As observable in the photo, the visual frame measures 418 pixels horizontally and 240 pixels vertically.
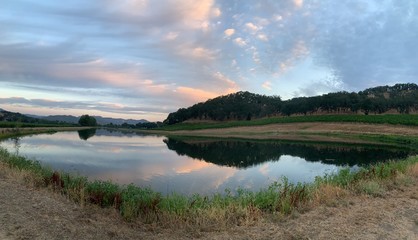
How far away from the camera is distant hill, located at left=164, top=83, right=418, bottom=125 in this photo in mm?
100562

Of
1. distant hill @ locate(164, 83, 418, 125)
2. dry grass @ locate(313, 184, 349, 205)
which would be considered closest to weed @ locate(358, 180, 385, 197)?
dry grass @ locate(313, 184, 349, 205)

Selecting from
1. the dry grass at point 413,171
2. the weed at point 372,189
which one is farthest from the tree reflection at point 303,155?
the weed at point 372,189

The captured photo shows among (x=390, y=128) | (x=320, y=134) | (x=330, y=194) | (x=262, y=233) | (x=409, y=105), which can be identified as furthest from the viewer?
(x=409, y=105)

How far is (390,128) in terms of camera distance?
6316cm

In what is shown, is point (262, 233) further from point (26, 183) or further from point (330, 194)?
point (26, 183)

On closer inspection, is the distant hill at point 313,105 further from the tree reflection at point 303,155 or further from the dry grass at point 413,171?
the dry grass at point 413,171

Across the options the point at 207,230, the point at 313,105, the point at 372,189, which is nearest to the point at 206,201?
the point at 207,230

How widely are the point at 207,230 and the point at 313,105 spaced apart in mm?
115004

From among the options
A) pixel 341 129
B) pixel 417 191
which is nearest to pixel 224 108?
pixel 341 129

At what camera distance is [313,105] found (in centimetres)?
11669

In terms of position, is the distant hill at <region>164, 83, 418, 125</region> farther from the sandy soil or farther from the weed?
the sandy soil

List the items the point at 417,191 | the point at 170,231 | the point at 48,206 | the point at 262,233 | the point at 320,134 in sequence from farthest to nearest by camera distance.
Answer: the point at 320,134, the point at 417,191, the point at 48,206, the point at 170,231, the point at 262,233

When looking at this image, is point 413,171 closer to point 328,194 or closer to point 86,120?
point 328,194

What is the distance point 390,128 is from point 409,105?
4503cm
